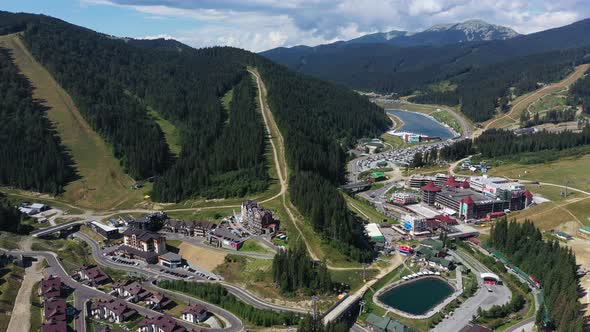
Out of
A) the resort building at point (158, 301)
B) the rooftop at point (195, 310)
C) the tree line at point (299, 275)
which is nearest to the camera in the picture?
the rooftop at point (195, 310)

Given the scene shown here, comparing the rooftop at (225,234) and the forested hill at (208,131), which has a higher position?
the forested hill at (208,131)

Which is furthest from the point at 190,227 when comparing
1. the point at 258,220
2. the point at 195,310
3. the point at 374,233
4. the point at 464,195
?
the point at 464,195

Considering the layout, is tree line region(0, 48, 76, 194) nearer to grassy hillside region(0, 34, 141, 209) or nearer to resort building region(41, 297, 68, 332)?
grassy hillside region(0, 34, 141, 209)

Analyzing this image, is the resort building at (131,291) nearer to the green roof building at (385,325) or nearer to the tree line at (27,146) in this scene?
the green roof building at (385,325)

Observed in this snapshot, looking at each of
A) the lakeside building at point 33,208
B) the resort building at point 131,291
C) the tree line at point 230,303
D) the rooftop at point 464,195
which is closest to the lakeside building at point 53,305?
the resort building at point 131,291

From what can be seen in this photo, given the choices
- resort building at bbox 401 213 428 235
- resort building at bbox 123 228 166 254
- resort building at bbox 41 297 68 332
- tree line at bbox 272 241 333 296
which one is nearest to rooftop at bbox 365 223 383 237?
resort building at bbox 401 213 428 235

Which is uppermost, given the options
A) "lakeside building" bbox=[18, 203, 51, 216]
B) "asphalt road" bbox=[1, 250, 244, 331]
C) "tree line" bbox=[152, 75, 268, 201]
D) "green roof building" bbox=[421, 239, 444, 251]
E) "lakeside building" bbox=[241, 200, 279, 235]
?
"tree line" bbox=[152, 75, 268, 201]

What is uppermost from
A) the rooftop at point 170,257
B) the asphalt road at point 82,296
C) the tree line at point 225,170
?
the tree line at point 225,170

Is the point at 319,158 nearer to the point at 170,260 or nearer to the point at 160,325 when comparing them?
the point at 170,260
